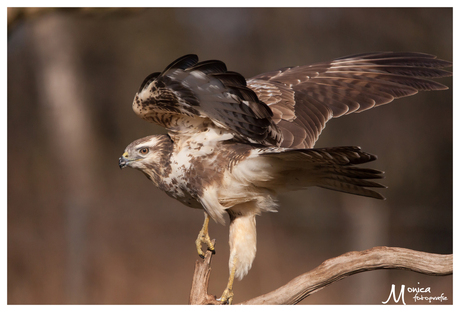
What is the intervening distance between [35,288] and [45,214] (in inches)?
45.1

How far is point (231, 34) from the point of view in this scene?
20.6 feet

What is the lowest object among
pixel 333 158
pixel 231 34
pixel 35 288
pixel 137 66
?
pixel 35 288

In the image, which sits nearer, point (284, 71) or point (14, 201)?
point (284, 71)

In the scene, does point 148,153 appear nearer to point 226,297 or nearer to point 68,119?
→ point 226,297

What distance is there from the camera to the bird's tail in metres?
1.68

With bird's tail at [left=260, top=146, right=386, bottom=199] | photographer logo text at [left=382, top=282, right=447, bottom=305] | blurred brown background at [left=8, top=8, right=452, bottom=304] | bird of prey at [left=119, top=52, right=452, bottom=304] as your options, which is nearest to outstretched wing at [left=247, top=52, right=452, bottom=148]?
bird of prey at [left=119, top=52, right=452, bottom=304]

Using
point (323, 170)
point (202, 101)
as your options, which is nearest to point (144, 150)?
point (202, 101)

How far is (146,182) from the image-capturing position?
6.91 m

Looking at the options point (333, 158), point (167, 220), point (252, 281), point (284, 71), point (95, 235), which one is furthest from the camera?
point (167, 220)

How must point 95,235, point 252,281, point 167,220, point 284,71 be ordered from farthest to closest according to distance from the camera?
point 167,220 < point 95,235 < point 252,281 < point 284,71

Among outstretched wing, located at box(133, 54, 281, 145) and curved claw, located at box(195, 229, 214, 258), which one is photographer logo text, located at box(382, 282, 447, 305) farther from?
outstretched wing, located at box(133, 54, 281, 145)

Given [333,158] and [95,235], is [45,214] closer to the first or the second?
[95,235]

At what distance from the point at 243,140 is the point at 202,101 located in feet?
1.12

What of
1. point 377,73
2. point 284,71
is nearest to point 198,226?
point 284,71
